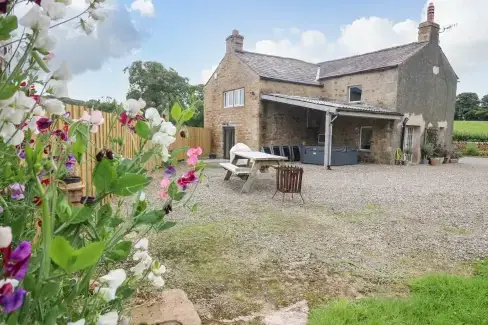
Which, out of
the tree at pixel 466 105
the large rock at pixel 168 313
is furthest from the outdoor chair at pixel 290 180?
the tree at pixel 466 105

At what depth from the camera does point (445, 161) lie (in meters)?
17.1

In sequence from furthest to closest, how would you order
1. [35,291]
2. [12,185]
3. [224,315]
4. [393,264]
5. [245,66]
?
[245,66] → [393,264] → [224,315] → [12,185] → [35,291]

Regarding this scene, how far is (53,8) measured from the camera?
0.85 metres

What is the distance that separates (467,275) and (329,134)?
10.1 m

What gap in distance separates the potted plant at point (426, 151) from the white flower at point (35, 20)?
18.2 meters

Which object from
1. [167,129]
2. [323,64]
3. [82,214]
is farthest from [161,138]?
[323,64]

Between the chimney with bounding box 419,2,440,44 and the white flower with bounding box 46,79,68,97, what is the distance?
18966mm

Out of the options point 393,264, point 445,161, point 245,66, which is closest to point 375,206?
point 393,264

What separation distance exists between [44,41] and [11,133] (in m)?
0.26

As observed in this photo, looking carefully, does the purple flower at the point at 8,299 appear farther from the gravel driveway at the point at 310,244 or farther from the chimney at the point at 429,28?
the chimney at the point at 429,28

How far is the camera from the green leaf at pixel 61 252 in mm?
646

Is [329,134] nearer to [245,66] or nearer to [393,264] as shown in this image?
[245,66]

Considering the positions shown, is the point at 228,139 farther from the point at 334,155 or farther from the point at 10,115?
the point at 10,115

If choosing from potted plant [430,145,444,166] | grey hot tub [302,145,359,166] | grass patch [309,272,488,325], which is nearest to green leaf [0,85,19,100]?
grass patch [309,272,488,325]
